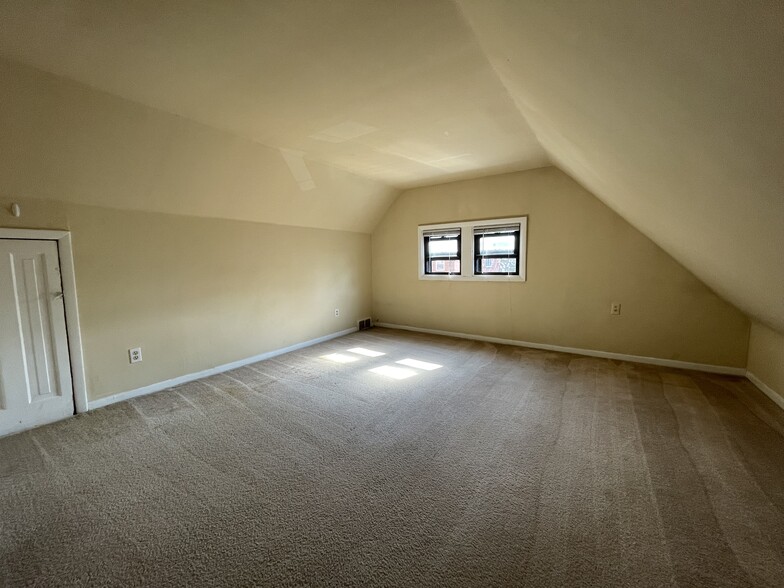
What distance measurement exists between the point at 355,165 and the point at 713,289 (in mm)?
4059

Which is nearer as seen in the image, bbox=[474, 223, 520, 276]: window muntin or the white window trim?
the white window trim

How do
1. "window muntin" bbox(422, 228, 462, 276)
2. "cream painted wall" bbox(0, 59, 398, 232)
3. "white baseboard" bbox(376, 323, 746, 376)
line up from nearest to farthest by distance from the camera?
"cream painted wall" bbox(0, 59, 398, 232) < "white baseboard" bbox(376, 323, 746, 376) < "window muntin" bbox(422, 228, 462, 276)

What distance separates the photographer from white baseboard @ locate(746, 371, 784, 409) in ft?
8.32

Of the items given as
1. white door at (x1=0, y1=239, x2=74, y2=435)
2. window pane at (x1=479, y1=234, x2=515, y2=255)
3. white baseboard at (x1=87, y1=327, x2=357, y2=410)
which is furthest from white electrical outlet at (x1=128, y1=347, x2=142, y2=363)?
window pane at (x1=479, y1=234, x2=515, y2=255)

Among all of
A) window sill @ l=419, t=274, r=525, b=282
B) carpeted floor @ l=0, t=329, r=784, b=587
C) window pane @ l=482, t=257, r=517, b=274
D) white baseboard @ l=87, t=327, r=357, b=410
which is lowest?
carpeted floor @ l=0, t=329, r=784, b=587

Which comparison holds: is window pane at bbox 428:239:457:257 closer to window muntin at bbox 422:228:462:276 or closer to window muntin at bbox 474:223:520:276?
window muntin at bbox 422:228:462:276

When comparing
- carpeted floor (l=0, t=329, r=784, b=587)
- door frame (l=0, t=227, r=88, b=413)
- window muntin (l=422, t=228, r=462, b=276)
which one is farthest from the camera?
window muntin (l=422, t=228, r=462, b=276)

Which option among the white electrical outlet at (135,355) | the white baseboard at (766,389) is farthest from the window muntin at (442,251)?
the white electrical outlet at (135,355)

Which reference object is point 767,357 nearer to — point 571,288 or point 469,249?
point 571,288

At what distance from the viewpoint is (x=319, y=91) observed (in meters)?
2.12

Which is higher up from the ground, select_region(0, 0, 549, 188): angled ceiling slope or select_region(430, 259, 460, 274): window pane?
select_region(0, 0, 549, 188): angled ceiling slope

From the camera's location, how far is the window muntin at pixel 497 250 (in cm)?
427

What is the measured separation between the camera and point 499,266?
174 inches

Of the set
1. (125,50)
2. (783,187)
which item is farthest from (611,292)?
(125,50)
